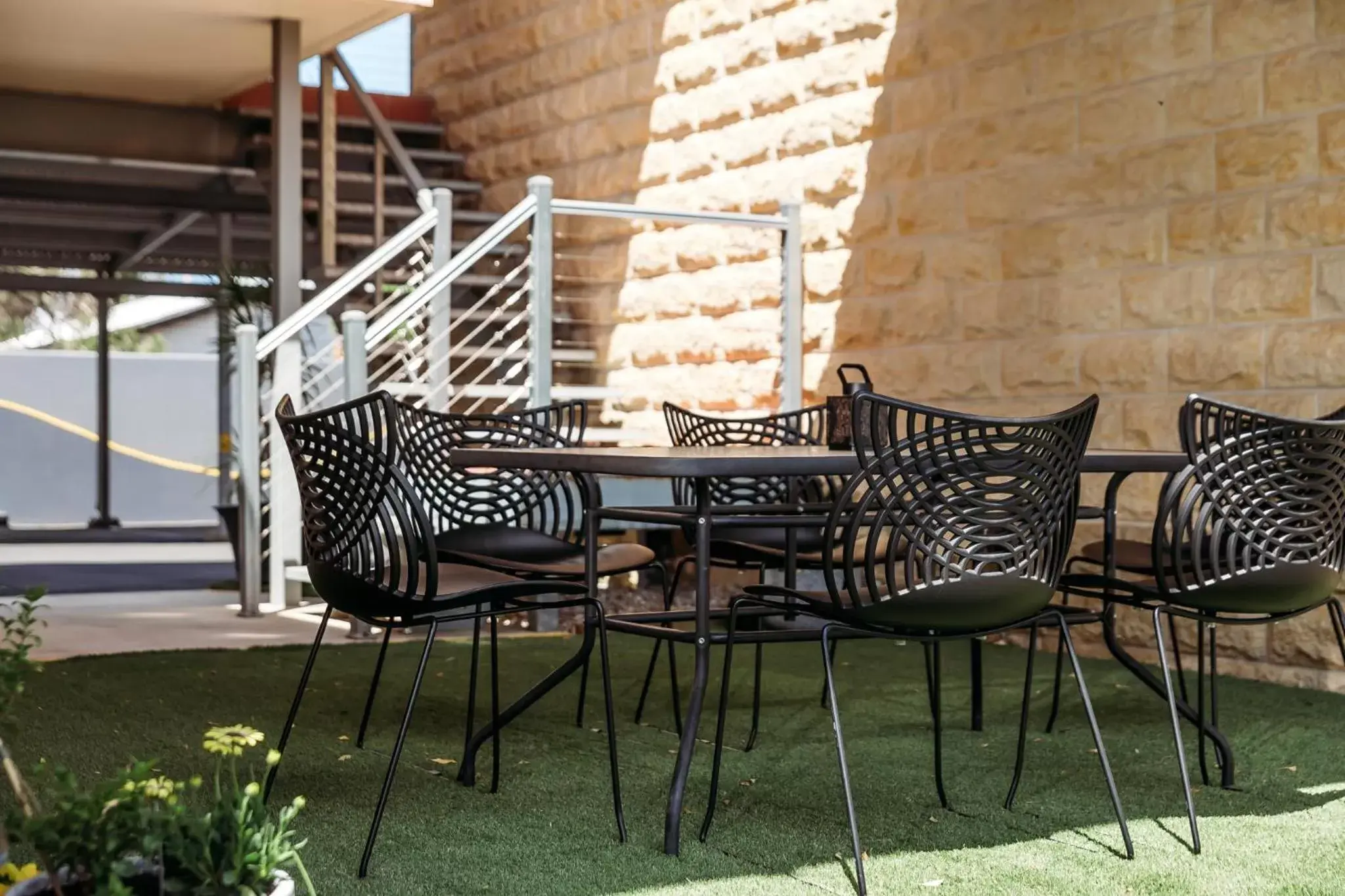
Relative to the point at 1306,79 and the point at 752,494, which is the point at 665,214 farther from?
the point at 1306,79

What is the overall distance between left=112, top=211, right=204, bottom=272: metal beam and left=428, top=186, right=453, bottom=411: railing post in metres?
5.17

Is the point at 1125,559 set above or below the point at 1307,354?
below

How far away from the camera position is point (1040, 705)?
4672 millimetres

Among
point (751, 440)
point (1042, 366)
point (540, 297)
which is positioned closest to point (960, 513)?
point (751, 440)

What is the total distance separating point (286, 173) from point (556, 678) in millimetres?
4800

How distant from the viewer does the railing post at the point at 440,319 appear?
264 inches

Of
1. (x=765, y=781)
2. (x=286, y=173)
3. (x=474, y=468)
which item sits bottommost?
(x=765, y=781)

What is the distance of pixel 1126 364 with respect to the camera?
5629 millimetres

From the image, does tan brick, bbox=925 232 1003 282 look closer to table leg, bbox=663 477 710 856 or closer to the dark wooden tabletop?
the dark wooden tabletop

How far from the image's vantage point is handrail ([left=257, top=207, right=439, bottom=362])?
6660 millimetres

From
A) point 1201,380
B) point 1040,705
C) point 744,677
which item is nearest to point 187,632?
point 744,677

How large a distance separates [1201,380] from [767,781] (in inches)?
99.8

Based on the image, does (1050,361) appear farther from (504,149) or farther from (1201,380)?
(504,149)

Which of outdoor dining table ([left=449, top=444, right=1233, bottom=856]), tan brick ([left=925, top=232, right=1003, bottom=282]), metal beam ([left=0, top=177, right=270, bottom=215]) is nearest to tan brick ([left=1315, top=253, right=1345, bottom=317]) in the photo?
tan brick ([left=925, top=232, right=1003, bottom=282])
